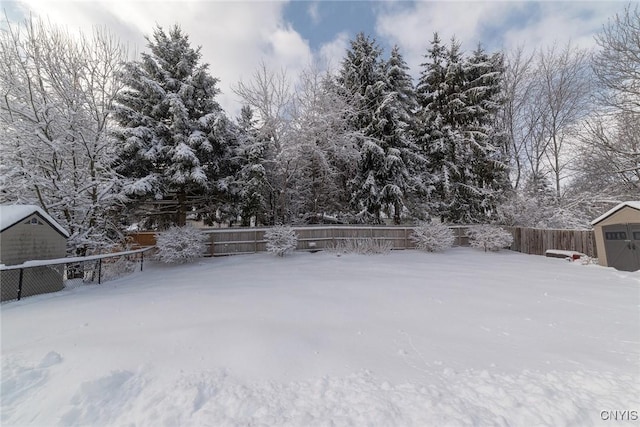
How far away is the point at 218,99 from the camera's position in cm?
1499

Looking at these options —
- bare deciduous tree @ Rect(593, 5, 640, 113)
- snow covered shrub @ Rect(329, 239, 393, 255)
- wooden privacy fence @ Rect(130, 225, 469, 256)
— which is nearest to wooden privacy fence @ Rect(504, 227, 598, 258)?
wooden privacy fence @ Rect(130, 225, 469, 256)

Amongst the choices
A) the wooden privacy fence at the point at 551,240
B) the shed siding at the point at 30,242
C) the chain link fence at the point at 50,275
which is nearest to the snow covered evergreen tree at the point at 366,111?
the wooden privacy fence at the point at 551,240

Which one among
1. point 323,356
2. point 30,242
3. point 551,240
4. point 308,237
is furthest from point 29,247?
point 551,240

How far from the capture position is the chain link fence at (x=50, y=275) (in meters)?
5.42

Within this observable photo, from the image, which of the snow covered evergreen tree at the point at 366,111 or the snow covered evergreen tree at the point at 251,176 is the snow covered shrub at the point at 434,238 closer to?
the snow covered evergreen tree at the point at 366,111

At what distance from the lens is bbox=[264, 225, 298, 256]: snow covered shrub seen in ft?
34.7

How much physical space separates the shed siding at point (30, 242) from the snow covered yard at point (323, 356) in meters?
1.08

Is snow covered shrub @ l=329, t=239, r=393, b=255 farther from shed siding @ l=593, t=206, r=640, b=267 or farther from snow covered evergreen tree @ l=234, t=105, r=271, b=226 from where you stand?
shed siding @ l=593, t=206, r=640, b=267

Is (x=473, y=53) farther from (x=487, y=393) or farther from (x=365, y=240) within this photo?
(x=487, y=393)

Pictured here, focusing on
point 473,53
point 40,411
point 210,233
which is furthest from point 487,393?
point 473,53

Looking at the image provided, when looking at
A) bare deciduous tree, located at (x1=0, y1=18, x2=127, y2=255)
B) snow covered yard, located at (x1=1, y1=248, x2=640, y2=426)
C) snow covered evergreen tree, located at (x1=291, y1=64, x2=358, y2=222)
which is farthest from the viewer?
snow covered evergreen tree, located at (x1=291, y1=64, x2=358, y2=222)

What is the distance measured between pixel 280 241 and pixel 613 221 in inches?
450

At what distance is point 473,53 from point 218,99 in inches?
679

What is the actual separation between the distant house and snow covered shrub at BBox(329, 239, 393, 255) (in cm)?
→ 882
